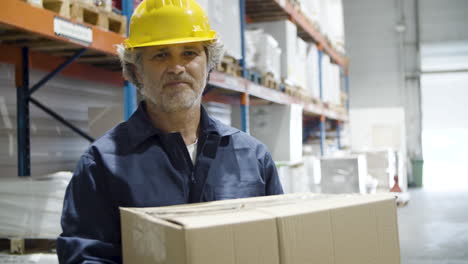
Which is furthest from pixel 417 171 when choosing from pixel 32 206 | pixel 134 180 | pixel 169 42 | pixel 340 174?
pixel 134 180

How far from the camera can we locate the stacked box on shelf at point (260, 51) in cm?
584

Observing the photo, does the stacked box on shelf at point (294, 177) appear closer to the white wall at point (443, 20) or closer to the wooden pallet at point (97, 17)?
the wooden pallet at point (97, 17)

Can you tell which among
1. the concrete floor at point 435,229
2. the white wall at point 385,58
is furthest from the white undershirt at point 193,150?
the white wall at point 385,58

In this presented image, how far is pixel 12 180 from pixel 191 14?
201cm

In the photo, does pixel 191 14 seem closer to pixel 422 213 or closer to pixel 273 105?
pixel 273 105

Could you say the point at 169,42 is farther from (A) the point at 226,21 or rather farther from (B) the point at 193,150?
(A) the point at 226,21

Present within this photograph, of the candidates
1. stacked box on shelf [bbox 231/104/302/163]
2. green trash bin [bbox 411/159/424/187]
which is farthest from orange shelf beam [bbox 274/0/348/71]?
green trash bin [bbox 411/159/424/187]

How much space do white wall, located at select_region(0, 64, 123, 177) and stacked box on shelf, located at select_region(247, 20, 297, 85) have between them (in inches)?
93.2

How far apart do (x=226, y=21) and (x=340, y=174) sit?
3926 millimetres

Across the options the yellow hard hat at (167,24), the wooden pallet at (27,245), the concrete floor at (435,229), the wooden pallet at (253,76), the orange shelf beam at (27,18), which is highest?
the wooden pallet at (253,76)

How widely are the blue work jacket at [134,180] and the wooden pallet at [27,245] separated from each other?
176 centimetres

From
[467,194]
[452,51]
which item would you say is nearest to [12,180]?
[467,194]

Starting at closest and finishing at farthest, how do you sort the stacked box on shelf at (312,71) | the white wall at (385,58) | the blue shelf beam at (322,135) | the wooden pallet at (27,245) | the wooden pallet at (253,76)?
the wooden pallet at (27,245)
the wooden pallet at (253,76)
the stacked box on shelf at (312,71)
the blue shelf beam at (322,135)
the white wall at (385,58)

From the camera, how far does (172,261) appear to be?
1.18 metres
